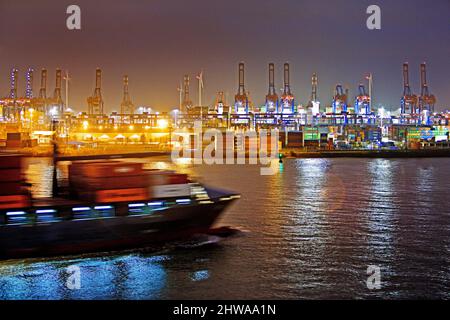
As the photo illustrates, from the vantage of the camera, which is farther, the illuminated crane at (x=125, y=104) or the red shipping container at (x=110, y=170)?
the illuminated crane at (x=125, y=104)

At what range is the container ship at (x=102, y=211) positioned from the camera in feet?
39.1

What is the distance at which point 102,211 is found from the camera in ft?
41.3

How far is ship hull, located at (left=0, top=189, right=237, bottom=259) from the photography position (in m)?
11.8

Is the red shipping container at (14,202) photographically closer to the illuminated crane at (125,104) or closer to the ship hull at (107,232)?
the ship hull at (107,232)

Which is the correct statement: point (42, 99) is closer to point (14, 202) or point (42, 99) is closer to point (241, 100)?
point (241, 100)

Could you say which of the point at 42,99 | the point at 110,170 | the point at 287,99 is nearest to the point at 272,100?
the point at 287,99

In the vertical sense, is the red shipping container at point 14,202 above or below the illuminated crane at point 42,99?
below

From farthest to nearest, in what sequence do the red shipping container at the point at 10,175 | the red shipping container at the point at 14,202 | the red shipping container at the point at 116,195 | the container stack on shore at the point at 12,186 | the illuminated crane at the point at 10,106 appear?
the illuminated crane at the point at 10,106 < the red shipping container at the point at 116,195 < the red shipping container at the point at 10,175 < the container stack on shore at the point at 12,186 < the red shipping container at the point at 14,202

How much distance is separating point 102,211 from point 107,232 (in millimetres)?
486

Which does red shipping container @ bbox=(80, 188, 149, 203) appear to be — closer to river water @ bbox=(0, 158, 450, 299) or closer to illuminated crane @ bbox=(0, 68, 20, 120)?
river water @ bbox=(0, 158, 450, 299)

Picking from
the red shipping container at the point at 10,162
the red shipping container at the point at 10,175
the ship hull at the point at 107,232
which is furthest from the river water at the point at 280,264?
the red shipping container at the point at 10,162

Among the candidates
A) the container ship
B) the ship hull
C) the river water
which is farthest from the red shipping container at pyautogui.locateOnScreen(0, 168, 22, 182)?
the river water

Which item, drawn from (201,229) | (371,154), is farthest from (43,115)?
(201,229)

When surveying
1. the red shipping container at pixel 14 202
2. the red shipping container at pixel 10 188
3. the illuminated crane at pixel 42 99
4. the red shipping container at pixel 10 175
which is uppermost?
the illuminated crane at pixel 42 99
